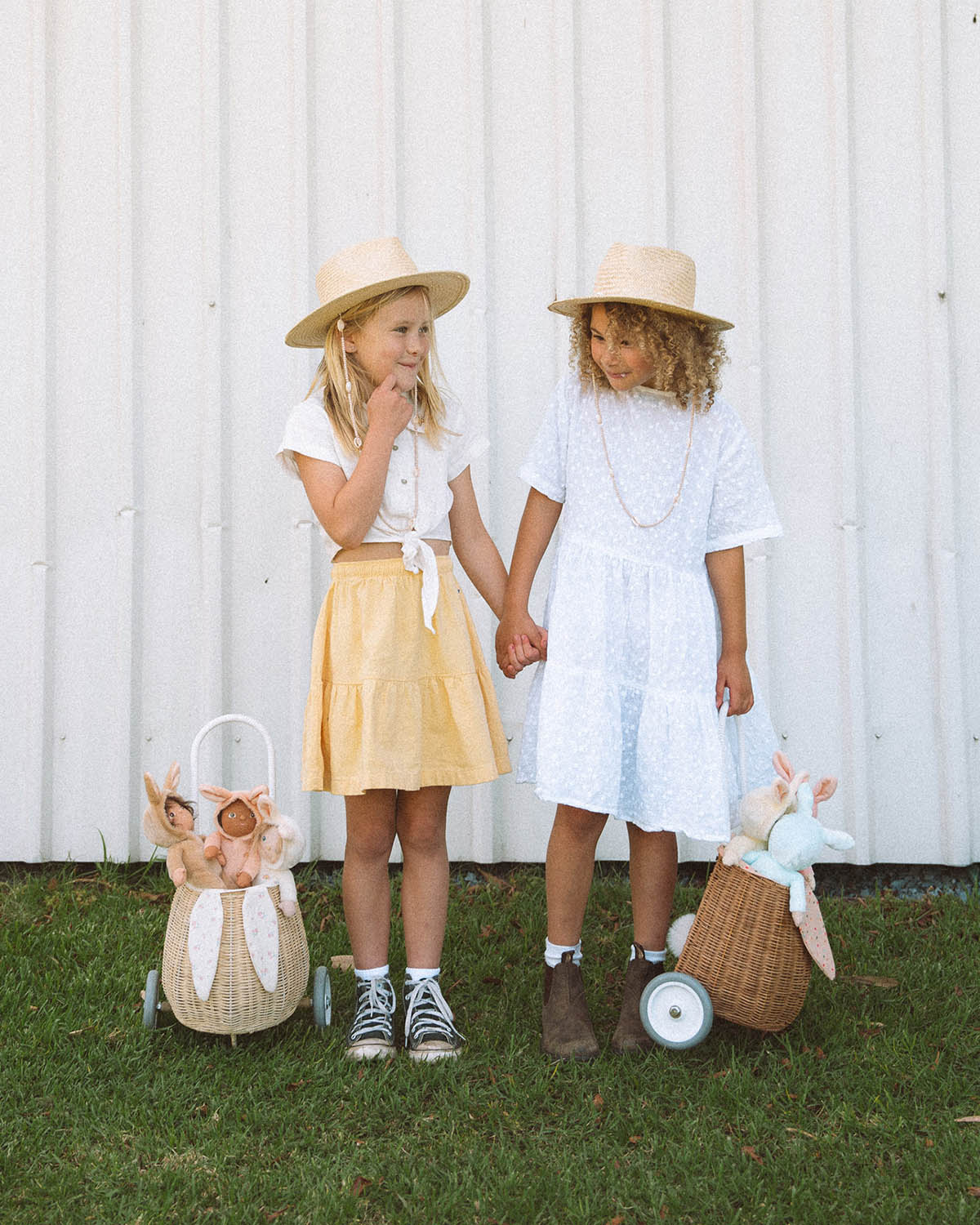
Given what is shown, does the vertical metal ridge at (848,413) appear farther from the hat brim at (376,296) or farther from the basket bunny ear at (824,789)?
the hat brim at (376,296)

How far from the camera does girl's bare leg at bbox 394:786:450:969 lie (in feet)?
8.63

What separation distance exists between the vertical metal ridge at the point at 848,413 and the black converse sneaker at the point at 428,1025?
1.68 meters

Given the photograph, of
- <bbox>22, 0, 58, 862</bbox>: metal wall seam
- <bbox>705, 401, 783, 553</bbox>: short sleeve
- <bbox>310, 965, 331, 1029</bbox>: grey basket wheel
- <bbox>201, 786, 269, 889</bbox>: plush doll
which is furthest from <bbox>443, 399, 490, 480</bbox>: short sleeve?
<bbox>22, 0, 58, 862</bbox>: metal wall seam

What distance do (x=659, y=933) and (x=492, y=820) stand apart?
1.04 meters

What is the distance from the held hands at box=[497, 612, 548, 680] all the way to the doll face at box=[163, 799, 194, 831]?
2.63 ft

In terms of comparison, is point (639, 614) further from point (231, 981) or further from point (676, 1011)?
point (231, 981)

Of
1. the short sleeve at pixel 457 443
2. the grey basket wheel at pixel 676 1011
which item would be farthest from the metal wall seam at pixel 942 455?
the short sleeve at pixel 457 443

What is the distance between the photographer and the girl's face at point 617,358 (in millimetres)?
2564

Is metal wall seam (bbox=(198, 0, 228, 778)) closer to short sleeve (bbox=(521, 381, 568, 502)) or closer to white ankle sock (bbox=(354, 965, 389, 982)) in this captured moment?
white ankle sock (bbox=(354, 965, 389, 982))

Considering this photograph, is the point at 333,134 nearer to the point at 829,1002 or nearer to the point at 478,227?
the point at 478,227

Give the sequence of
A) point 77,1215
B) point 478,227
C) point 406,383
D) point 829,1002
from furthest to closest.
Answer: point 478,227 < point 829,1002 < point 406,383 < point 77,1215

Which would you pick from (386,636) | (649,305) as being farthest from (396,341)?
(386,636)

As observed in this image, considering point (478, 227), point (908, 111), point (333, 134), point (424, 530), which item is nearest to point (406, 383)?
point (424, 530)

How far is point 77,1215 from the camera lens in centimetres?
194
